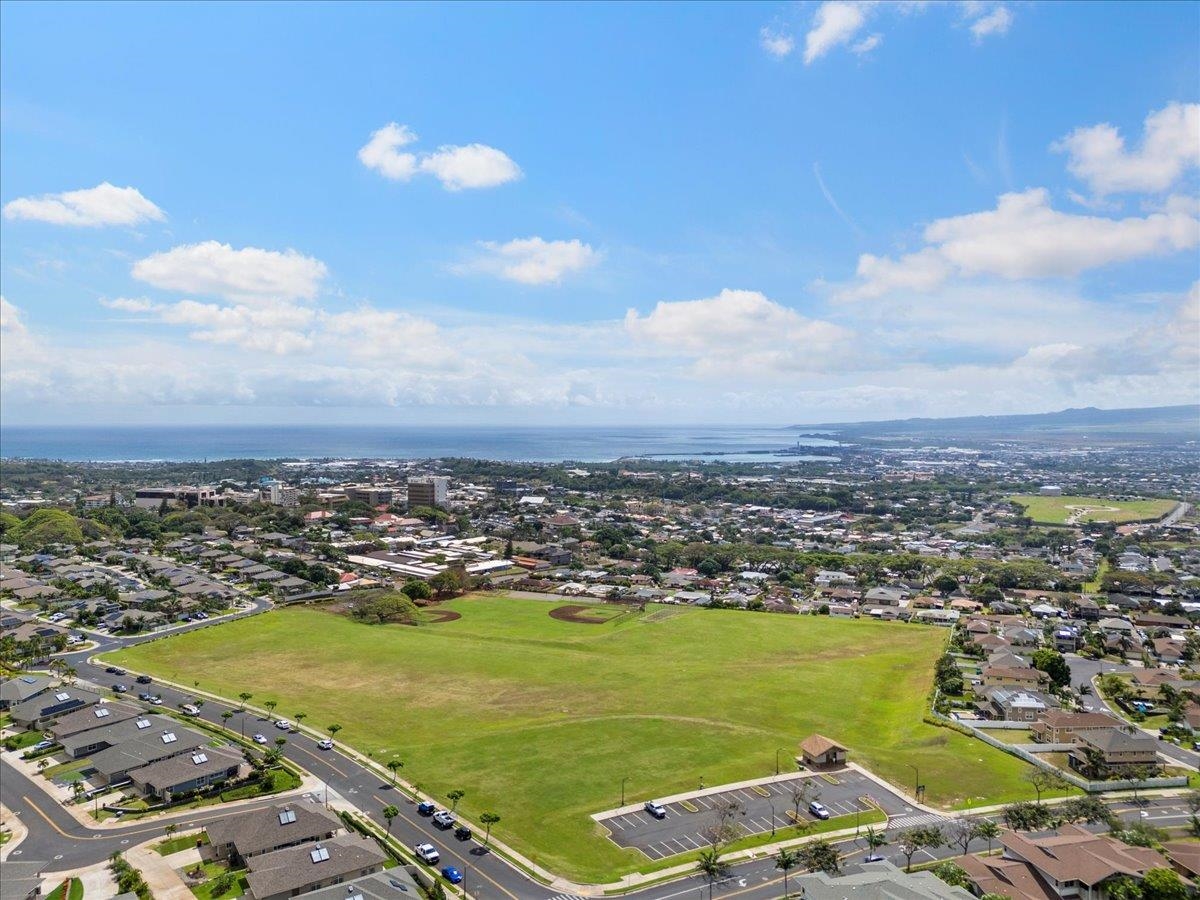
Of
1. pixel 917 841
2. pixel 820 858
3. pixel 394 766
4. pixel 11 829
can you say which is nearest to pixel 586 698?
pixel 394 766

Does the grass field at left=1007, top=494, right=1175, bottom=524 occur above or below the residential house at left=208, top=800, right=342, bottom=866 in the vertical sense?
below

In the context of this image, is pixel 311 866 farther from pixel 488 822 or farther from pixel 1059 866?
pixel 1059 866

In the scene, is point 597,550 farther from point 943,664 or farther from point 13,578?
point 13,578

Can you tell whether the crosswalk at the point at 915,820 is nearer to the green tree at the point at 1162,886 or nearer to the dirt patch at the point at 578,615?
the green tree at the point at 1162,886

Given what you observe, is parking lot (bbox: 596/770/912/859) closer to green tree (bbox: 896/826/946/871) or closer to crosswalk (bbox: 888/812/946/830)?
crosswalk (bbox: 888/812/946/830)

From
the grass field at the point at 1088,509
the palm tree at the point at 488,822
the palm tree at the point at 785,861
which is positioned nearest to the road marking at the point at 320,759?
the palm tree at the point at 488,822

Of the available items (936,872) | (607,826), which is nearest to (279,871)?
(607,826)

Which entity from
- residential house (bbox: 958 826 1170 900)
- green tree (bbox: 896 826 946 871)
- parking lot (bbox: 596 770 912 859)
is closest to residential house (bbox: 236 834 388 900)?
parking lot (bbox: 596 770 912 859)
